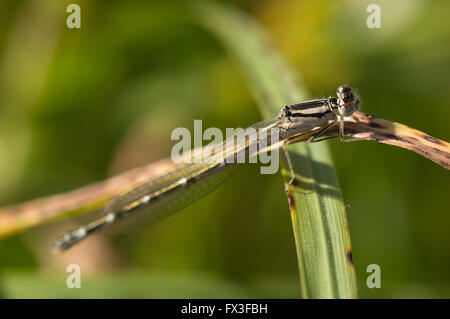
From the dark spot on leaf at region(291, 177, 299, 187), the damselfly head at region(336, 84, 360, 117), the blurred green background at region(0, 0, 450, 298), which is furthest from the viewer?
the blurred green background at region(0, 0, 450, 298)

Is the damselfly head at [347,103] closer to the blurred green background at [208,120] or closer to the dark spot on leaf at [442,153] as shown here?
the dark spot on leaf at [442,153]

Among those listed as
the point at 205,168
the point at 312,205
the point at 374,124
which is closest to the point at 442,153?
the point at 374,124

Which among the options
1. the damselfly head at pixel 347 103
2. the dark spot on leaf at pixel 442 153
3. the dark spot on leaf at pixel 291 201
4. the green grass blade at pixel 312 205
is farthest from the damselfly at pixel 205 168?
the dark spot on leaf at pixel 442 153

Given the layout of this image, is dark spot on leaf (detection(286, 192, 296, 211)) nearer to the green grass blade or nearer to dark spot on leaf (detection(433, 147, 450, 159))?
the green grass blade

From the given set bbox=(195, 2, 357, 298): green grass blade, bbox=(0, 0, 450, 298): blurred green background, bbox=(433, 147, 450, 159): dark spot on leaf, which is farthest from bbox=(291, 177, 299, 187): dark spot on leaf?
bbox=(0, 0, 450, 298): blurred green background

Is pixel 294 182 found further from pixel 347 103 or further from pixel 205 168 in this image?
pixel 205 168

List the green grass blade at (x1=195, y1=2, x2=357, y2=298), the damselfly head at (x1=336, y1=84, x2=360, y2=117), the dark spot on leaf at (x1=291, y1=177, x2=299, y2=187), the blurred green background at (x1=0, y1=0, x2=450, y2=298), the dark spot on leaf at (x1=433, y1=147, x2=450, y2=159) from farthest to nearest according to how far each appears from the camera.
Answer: the blurred green background at (x1=0, y1=0, x2=450, y2=298) → the damselfly head at (x1=336, y1=84, x2=360, y2=117) → the dark spot on leaf at (x1=291, y1=177, x2=299, y2=187) → the dark spot on leaf at (x1=433, y1=147, x2=450, y2=159) → the green grass blade at (x1=195, y1=2, x2=357, y2=298)

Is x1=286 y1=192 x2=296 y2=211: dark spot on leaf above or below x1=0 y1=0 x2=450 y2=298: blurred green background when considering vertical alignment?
below

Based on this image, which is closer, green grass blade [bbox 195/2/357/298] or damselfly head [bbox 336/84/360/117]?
green grass blade [bbox 195/2/357/298]
